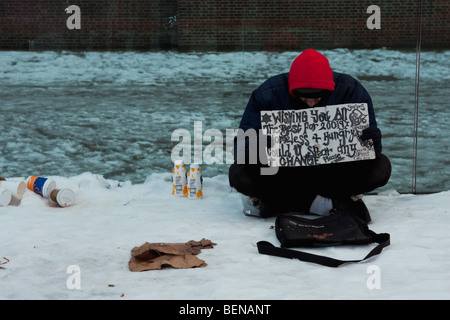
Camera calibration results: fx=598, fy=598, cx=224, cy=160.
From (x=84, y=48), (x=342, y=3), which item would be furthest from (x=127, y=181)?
(x=342, y=3)

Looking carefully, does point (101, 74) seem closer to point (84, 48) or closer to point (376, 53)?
point (84, 48)

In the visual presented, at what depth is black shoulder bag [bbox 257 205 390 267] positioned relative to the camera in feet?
10.6

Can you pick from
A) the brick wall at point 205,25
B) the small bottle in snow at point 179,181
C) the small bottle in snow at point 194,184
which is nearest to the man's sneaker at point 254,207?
the small bottle in snow at point 194,184

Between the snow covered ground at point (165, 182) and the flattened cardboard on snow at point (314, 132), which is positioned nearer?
the snow covered ground at point (165, 182)

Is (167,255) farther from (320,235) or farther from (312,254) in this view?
(320,235)

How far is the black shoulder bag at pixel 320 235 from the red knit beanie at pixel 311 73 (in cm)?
83

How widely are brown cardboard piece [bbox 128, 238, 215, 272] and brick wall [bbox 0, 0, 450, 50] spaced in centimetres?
248

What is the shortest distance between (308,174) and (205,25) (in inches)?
77.6

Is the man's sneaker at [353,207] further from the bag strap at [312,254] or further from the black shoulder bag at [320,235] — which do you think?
the bag strap at [312,254]

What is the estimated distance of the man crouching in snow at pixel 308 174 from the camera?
13.0 feet

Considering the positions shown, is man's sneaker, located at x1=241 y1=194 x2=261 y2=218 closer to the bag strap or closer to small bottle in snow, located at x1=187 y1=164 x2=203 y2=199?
small bottle in snow, located at x1=187 y1=164 x2=203 y2=199

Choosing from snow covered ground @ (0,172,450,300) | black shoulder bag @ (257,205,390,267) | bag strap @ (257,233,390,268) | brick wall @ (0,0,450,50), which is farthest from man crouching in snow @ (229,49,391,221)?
brick wall @ (0,0,450,50)

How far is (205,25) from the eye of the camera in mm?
5336

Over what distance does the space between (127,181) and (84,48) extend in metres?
1.37
